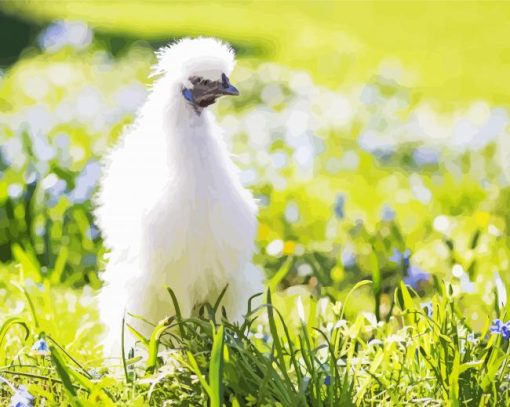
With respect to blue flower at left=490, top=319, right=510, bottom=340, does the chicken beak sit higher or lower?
higher

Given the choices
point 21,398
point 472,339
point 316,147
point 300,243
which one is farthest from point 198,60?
point 316,147

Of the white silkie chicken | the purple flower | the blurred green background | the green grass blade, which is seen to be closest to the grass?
the green grass blade

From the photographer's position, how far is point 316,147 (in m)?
7.23

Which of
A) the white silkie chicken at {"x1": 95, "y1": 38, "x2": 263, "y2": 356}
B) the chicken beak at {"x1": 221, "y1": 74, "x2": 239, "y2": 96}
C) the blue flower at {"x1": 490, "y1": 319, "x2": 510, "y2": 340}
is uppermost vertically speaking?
the chicken beak at {"x1": 221, "y1": 74, "x2": 239, "y2": 96}

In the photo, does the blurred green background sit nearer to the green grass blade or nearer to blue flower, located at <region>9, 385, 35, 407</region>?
the green grass blade

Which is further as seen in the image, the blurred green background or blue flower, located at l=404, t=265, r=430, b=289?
Result: the blurred green background

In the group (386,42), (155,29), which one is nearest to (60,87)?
(155,29)

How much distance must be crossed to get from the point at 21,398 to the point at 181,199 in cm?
76

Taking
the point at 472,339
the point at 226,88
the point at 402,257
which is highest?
the point at 402,257

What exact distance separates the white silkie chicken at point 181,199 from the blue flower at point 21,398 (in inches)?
16.8

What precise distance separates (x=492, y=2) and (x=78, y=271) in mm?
12139

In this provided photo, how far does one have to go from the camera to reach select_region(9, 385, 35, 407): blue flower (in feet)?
10.2

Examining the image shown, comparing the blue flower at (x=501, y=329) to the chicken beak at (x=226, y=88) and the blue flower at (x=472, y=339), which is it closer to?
the blue flower at (x=472, y=339)

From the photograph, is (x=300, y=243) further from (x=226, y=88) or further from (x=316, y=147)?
(x=226, y=88)
